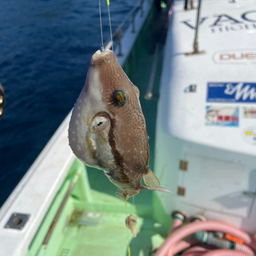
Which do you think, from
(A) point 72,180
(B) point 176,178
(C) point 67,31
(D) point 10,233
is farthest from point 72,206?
(C) point 67,31

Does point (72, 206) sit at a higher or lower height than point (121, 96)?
lower

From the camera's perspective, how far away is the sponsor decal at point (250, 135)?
252 centimetres

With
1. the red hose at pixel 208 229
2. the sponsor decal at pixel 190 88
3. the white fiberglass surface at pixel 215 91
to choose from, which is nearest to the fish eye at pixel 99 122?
the white fiberglass surface at pixel 215 91

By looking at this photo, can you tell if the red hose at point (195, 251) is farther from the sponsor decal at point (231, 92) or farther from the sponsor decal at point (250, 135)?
the sponsor decal at point (231, 92)

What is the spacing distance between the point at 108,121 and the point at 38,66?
31.0ft

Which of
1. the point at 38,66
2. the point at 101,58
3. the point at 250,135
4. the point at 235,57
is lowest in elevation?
the point at 38,66

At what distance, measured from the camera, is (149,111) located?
6359 mm

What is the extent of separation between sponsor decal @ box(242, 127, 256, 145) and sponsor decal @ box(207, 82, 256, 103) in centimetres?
32

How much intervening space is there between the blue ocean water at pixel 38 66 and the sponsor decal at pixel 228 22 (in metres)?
5.15

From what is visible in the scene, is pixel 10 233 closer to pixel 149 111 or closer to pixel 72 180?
pixel 72 180

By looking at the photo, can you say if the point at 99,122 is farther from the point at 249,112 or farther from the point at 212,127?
the point at 249,112

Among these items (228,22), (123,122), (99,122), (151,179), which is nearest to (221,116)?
(151,179)

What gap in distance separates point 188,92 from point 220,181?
45.1 inches

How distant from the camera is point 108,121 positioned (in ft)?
4.65
